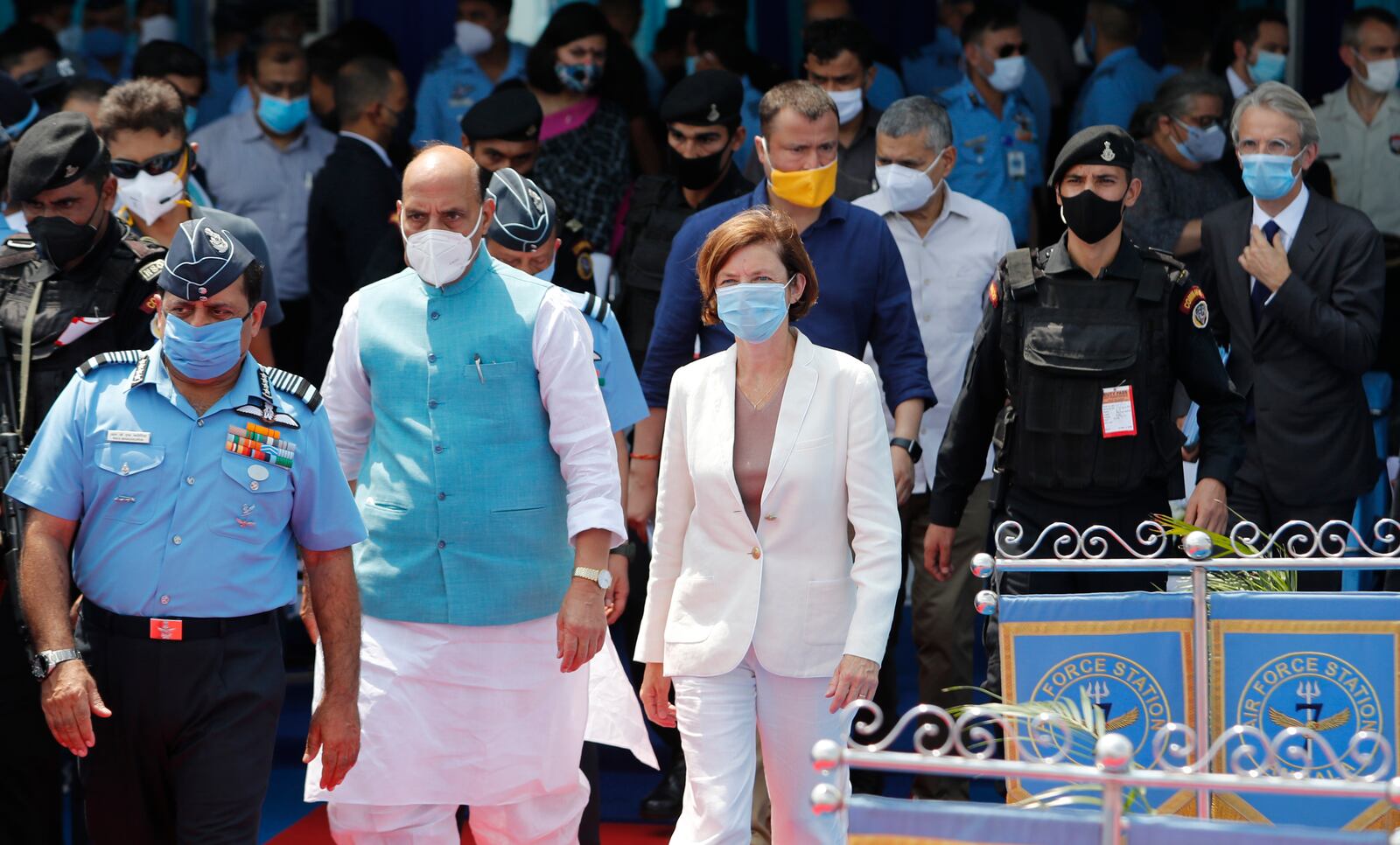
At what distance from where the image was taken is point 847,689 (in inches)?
167

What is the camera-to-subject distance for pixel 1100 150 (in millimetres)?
5215

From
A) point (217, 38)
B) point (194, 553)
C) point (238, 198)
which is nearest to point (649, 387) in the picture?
point (194, 553)

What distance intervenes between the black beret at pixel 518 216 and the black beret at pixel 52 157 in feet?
3.58

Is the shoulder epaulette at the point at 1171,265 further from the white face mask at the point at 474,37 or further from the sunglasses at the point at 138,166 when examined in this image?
the white face mask at the point at 474,37

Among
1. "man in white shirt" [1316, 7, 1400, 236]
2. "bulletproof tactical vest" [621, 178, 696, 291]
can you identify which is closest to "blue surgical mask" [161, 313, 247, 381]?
"bulletproof tactical vest" [621, 178, 696, 291]

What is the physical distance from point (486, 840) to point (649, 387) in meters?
1.57

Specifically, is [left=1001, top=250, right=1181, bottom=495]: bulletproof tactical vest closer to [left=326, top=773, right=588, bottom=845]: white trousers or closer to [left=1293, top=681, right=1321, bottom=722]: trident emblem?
[left=1293, top=681, right=1321, bottom=722]: trident emblem

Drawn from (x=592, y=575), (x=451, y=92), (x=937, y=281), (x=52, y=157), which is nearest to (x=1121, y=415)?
(x=937, y=281)

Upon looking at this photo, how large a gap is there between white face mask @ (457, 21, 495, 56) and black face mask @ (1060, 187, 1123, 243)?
4111mm

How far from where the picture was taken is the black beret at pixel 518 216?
5.46 metres

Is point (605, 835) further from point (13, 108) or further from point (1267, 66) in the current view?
point (1267, 66)

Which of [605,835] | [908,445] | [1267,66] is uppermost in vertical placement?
[1267,66]

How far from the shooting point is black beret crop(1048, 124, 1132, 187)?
520cm

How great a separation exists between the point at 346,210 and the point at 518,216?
83.3 inches
